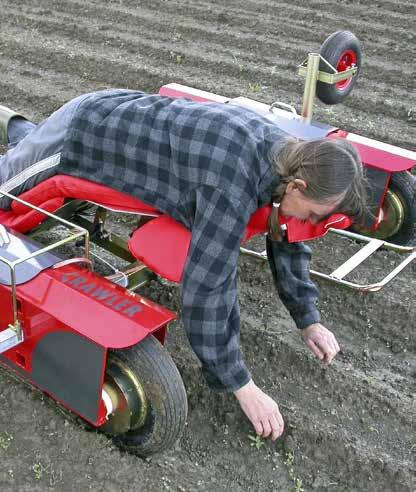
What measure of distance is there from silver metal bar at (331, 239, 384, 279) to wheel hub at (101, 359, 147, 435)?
1.35 metres

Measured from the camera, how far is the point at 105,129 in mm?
2406

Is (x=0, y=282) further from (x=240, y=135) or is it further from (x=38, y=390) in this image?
(x=240, y=135)

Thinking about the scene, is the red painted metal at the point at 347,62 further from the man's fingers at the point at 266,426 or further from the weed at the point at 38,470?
the weed at the point at 38,470

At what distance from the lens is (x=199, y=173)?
86.0 inches

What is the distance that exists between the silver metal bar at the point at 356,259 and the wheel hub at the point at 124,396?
135 centimetres

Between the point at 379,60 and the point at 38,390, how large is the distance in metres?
5.02

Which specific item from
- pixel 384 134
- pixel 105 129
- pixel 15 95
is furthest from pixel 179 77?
pixel 105 129

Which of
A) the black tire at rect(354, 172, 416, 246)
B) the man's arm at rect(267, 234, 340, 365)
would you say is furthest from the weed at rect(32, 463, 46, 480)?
the black tire at rect(354, 172, 416, 246)

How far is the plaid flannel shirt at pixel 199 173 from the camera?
213cm

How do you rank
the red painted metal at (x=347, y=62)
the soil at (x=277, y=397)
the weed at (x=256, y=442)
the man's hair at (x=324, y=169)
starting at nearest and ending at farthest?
1. the man's hair at (x=324, y=169)
2. the soil at (x=277, y=397)
3. the weed at (x=256, y=442)
4. the red painted metal at (x=347, y=62)

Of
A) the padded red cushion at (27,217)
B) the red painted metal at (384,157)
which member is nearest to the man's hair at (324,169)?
the padded red cushion at (27,217)

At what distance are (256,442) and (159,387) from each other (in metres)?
0.55

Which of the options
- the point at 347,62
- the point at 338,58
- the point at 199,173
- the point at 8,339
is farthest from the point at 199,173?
the point at 347,62

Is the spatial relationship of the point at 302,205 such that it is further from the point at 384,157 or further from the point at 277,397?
the point at 384,157
